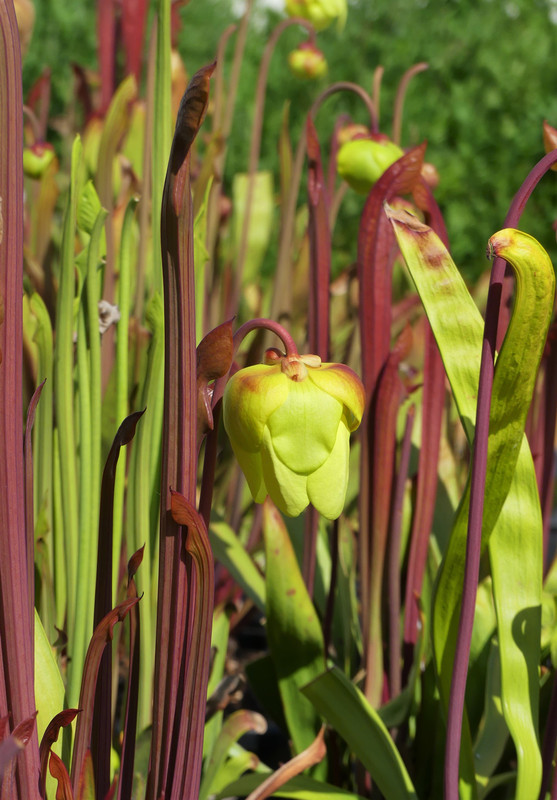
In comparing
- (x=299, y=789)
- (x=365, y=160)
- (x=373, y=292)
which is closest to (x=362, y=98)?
(x=365, y=160)

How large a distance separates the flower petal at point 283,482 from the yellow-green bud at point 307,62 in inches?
44.7

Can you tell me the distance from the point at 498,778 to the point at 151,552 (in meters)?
Answer: 0.34

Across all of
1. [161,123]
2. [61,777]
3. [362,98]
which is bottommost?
[61,777]

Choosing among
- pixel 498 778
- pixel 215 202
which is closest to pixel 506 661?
pixel 498 778

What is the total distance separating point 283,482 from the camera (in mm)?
421

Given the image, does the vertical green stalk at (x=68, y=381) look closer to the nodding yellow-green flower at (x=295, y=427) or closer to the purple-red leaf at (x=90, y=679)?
the purple-red leaf at (x=90, y=679)

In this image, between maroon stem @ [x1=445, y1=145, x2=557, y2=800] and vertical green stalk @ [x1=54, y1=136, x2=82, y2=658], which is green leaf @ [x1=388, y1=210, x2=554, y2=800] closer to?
maroon stem @ [x1=445, y1=145, x2=557, y2=800]

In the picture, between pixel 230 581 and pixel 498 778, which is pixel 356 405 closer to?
pixel 498 778

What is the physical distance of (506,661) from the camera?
58 centimetres

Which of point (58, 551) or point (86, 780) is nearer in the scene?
point (86, 780)

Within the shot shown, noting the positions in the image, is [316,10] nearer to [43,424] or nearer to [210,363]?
[43,424]

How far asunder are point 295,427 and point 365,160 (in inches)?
19.3

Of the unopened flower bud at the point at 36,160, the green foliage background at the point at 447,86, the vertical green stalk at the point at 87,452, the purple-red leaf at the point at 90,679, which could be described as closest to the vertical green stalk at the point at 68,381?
the vertical green stalk at the point at 87,452

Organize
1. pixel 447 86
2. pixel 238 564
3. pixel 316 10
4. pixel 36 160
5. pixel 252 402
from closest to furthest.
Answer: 1. pixel 252 402
2. pixel 238 564
3. pixel 36 160
4. pixel 316 10
5. pixel 447 86
